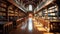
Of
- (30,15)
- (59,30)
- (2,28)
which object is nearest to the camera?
(2,28)

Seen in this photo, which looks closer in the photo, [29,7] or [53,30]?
[53,30]

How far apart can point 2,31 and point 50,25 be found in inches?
110

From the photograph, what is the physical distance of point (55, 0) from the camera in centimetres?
693

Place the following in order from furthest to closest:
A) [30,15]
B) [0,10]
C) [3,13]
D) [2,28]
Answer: [30,15]
[3,13]
[0,10]
[2,28]

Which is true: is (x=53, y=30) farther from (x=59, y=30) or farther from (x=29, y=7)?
(x=29, y=7)

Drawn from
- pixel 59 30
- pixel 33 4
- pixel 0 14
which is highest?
pixel 33 4

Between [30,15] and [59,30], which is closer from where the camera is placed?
[59,30]

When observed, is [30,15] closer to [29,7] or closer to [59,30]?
[29,7]

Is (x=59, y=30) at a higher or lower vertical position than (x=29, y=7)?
lower

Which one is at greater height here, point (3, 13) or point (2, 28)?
point (3, 13)

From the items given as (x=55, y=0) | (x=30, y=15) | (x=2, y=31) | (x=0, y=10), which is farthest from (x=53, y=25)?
(x=30, y=15)

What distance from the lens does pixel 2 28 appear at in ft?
16.3

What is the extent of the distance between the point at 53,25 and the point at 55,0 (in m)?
1.41

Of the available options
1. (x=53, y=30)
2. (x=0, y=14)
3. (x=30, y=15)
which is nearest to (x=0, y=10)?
(x=0, y=14)
